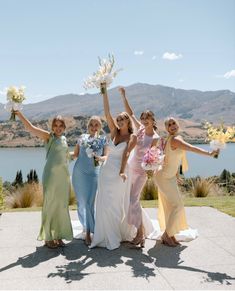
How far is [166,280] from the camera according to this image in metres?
4.65

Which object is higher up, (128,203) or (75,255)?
(128,203)

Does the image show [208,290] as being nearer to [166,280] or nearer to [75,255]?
[166,280]

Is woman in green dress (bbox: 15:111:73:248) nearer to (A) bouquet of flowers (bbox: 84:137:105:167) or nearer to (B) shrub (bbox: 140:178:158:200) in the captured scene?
(A) bouquet of flowers (bbox: 84:137:105:167)

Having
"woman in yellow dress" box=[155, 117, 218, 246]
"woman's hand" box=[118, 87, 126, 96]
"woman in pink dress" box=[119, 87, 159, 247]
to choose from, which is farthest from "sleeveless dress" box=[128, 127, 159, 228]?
"woman's hand" box=[118, 87, 126, 96]

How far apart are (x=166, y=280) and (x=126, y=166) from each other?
1.99 meters

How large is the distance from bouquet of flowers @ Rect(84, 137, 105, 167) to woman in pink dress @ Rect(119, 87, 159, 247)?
1.77 feet

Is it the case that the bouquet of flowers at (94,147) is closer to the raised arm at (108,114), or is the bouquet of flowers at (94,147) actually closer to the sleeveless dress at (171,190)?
the raised arm at (108,114)

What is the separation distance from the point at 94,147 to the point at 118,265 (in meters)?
1.82

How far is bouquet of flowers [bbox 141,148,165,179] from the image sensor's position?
5.69 m

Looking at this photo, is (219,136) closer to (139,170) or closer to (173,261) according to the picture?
(139,170)

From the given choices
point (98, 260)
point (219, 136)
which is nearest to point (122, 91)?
point (219, 136)

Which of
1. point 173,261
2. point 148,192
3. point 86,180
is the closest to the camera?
point 173,261

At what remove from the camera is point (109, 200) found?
603cm

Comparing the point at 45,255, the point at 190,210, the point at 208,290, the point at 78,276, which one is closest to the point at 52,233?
the point at 45,255
